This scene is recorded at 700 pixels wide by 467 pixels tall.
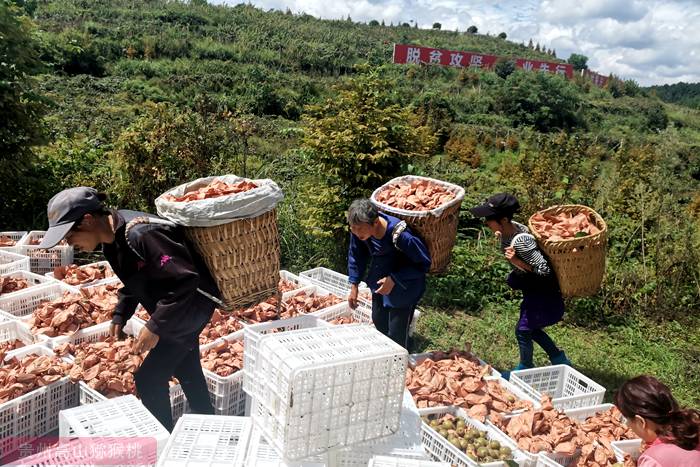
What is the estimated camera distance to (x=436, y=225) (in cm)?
381

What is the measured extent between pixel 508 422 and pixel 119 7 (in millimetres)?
49341

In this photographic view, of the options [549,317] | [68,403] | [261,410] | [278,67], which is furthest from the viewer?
[278,67]

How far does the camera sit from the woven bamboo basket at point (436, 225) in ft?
12.2

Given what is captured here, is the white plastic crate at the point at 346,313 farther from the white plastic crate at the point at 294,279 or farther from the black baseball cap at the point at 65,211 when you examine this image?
the black baseball cap at the point at 65,211

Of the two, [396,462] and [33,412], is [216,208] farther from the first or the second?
[33,412]

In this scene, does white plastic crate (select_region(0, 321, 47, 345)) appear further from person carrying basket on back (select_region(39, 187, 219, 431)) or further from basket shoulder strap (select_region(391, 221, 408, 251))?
basket shoulder strap (select_region(391, 221, 408, 251))

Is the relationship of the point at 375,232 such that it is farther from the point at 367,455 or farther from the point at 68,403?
the point at 68,403

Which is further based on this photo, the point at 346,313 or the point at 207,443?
the point at 346,313

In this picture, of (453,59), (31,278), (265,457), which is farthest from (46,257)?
(453,59)

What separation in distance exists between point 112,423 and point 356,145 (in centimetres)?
415

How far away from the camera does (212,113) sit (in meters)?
7.30

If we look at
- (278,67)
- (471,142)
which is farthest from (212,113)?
(278,67)

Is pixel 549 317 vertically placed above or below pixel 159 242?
below

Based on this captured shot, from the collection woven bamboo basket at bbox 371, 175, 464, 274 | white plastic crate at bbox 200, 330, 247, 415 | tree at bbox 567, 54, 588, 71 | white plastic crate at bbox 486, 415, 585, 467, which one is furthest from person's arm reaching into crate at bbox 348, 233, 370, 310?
tree at bbox 567, 54, 588, 71
